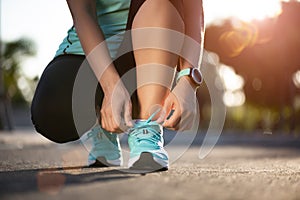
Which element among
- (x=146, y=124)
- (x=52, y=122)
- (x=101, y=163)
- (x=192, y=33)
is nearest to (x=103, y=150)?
(x=101, y=163)

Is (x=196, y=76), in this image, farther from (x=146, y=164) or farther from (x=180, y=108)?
(x=146, y=164)

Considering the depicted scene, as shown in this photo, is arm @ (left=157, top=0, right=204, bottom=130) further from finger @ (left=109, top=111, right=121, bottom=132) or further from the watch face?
finger @ (left=109, top=111, right=121, bottom=132)

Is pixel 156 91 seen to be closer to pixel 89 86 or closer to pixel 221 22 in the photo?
pixel 89 86

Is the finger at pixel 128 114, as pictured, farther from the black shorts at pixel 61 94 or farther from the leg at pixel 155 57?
the black shorts at pixel 61 94

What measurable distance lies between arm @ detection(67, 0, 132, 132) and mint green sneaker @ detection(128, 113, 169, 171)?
13cm

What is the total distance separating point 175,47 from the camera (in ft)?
7.64

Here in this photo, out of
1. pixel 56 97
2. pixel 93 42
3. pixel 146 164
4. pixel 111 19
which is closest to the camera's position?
pixel 146 164

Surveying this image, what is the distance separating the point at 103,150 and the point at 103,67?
0.65 metres

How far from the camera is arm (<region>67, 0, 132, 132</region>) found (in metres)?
2.09

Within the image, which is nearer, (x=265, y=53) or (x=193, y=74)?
(x=193, y=74)

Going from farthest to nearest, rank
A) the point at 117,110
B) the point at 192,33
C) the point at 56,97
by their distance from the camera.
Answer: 1. the point at 56,97
2. the point at 192,33
3. the point at 117,110

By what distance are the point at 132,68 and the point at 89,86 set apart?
0.23 metres

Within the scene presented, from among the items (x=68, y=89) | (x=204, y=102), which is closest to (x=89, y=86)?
(x=68, y=89)

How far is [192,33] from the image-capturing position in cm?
244
